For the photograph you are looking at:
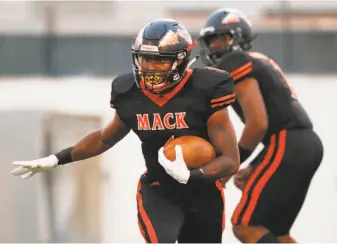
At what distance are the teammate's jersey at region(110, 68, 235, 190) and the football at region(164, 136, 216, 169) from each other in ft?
0.13

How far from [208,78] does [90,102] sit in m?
3.34

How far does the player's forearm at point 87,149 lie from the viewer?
3.75 meters

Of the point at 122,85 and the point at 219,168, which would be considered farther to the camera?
the point at 122,85

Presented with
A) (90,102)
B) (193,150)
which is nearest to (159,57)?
(193,150)

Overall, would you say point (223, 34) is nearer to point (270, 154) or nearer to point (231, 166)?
point (270, 154)

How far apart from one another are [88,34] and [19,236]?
223 centimetres

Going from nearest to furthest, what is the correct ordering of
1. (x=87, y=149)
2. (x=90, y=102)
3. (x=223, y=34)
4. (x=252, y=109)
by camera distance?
(x=87, y=149), (x=252, y=109), (x=223, y=34), (x=90, y=102)

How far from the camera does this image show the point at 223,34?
179 inches

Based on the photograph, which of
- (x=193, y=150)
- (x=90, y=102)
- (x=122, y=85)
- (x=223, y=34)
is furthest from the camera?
(x=90, y=102)

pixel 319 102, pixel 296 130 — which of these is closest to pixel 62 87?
pixel 319 102

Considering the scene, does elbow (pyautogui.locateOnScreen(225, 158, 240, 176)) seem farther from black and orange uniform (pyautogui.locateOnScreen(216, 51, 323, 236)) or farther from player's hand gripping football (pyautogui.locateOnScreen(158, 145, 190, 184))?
black and orange uniform (pyautogui.locateOnScreen(216, 51, 323, 236))

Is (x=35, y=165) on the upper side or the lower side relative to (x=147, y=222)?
upper

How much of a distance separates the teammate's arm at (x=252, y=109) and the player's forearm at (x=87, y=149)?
77cm

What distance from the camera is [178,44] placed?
3.47 meters
